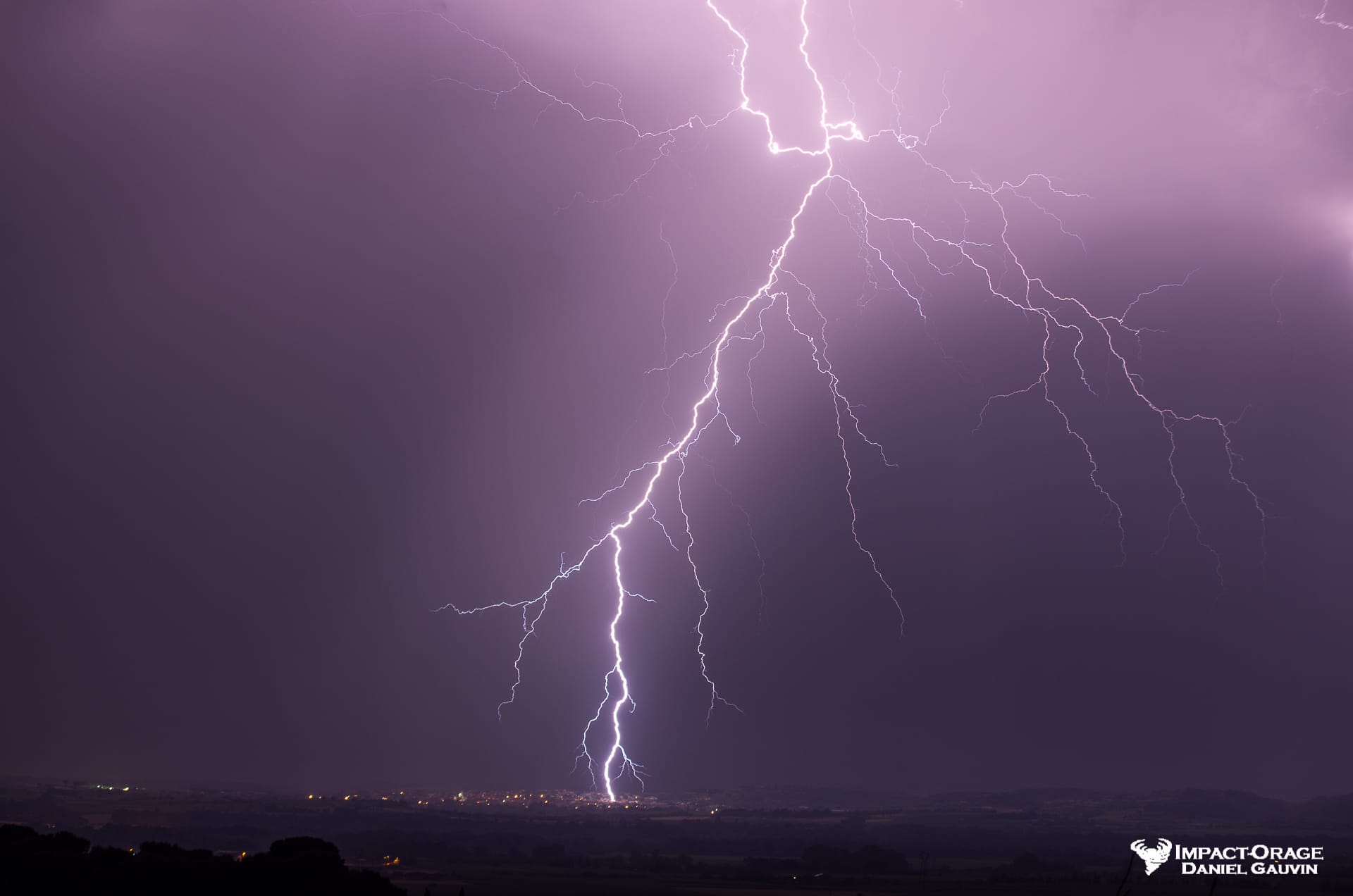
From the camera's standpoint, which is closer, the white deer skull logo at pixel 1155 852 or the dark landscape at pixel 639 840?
the dark landscape at pixel 639 840

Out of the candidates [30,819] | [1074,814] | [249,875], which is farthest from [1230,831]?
[30,819]

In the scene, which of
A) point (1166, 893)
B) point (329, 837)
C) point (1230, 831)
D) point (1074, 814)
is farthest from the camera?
point (1074, 814)

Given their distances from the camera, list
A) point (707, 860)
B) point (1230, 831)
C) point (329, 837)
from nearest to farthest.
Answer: point (707, 860)
point (329, 837)
point (1230, 831)

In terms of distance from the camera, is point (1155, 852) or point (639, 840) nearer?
point (1155, 852)

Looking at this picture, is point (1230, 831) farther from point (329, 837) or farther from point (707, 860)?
point (329, 837)

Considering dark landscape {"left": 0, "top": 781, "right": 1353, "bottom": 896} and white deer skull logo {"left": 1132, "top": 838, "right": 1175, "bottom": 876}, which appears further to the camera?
white deer skull logo {"left": 1132, "top": 838, "right": 1175, "bottom": 876}

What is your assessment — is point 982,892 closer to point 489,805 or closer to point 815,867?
point 815,867

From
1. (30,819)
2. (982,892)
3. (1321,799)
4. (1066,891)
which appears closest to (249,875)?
(982,892)

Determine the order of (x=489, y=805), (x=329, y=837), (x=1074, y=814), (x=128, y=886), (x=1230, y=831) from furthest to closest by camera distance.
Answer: (x=489, y=805), (x=1074, y=814), (x=1230, y=831), (x=329, y=837), (x=128, y=886)

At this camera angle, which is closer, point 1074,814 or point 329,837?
point 329,837
